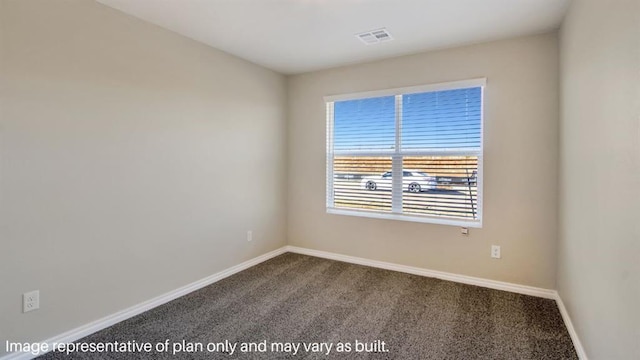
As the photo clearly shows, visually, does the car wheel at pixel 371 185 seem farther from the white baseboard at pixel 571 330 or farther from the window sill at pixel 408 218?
the white baseboard at pixel 571 330

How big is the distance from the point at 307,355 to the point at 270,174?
8.00 feet

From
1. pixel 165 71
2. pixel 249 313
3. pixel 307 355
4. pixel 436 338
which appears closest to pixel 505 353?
pixel 436 338

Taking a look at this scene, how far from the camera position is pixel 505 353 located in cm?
203

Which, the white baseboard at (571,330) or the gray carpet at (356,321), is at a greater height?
the white baseboard at (571,330)

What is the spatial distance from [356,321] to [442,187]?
1.73 m

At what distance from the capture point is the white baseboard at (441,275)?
290 cm

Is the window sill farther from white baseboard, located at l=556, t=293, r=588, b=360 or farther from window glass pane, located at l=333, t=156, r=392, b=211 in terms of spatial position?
white baseboard, located at l=556, t=293, r=588, b=360

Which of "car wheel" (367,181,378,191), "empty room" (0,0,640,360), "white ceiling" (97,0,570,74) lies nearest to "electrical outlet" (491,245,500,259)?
"empty room" (0,0,640,360)

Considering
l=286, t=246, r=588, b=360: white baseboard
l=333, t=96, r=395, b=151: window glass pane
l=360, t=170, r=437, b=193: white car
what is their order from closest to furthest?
l=286, t=246, r=588, b=360: white baseboard < l=360, t=170, r=437, b=193: white car < l=333, t=96, r=395, b=151: window glass pane

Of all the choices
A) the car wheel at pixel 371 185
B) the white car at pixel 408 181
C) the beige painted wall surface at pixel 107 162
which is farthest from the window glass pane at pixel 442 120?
the beige painted wall surface at pixel 107 162

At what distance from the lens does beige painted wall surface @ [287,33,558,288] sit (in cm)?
284

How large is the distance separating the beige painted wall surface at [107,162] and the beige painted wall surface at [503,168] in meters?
1.74

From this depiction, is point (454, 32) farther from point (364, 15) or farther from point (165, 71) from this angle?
point (165, 71)

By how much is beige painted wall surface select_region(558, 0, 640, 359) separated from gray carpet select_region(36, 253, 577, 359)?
413mm
